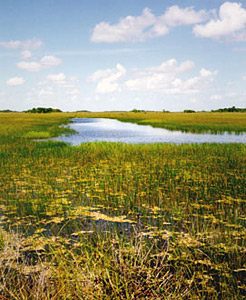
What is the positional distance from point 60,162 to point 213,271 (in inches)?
426

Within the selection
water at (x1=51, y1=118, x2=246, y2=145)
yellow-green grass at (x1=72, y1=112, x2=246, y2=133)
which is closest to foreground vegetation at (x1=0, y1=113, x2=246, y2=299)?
water at (x1=51, y1=118, x2=246, y2=145)

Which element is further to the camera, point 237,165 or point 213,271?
point 237,165

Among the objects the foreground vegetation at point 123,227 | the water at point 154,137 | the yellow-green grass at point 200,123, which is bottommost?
the foreground vegetation at point 123,227

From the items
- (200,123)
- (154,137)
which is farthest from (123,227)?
(200,123)

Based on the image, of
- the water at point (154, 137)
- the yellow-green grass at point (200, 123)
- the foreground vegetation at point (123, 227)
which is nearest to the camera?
the foreground vegetation at point (123, 227)

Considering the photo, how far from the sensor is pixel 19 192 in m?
8.85

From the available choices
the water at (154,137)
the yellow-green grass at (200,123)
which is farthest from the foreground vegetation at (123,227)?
the yellow-green grass at (200,123)

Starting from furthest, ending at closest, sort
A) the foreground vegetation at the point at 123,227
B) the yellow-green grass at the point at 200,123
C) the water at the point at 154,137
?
the yellow-green grass at the point at 200,123
the water at the point at 154,137
the foreground vegetation at the point at 123,227

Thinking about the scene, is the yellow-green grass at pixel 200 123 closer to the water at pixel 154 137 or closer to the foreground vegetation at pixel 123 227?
the water at pixel 154 137

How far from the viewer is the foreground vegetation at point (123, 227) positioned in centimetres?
363

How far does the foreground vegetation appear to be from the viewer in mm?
3629

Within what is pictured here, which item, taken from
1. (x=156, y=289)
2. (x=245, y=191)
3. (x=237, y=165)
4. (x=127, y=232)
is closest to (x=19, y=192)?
(x=127, y=232)

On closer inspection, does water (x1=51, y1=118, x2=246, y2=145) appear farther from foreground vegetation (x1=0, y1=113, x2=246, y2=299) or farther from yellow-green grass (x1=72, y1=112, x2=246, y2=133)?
foreground vegetation (x1=0, y1=113, x2=246, y2=299)

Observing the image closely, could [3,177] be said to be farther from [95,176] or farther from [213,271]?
[213,271]
